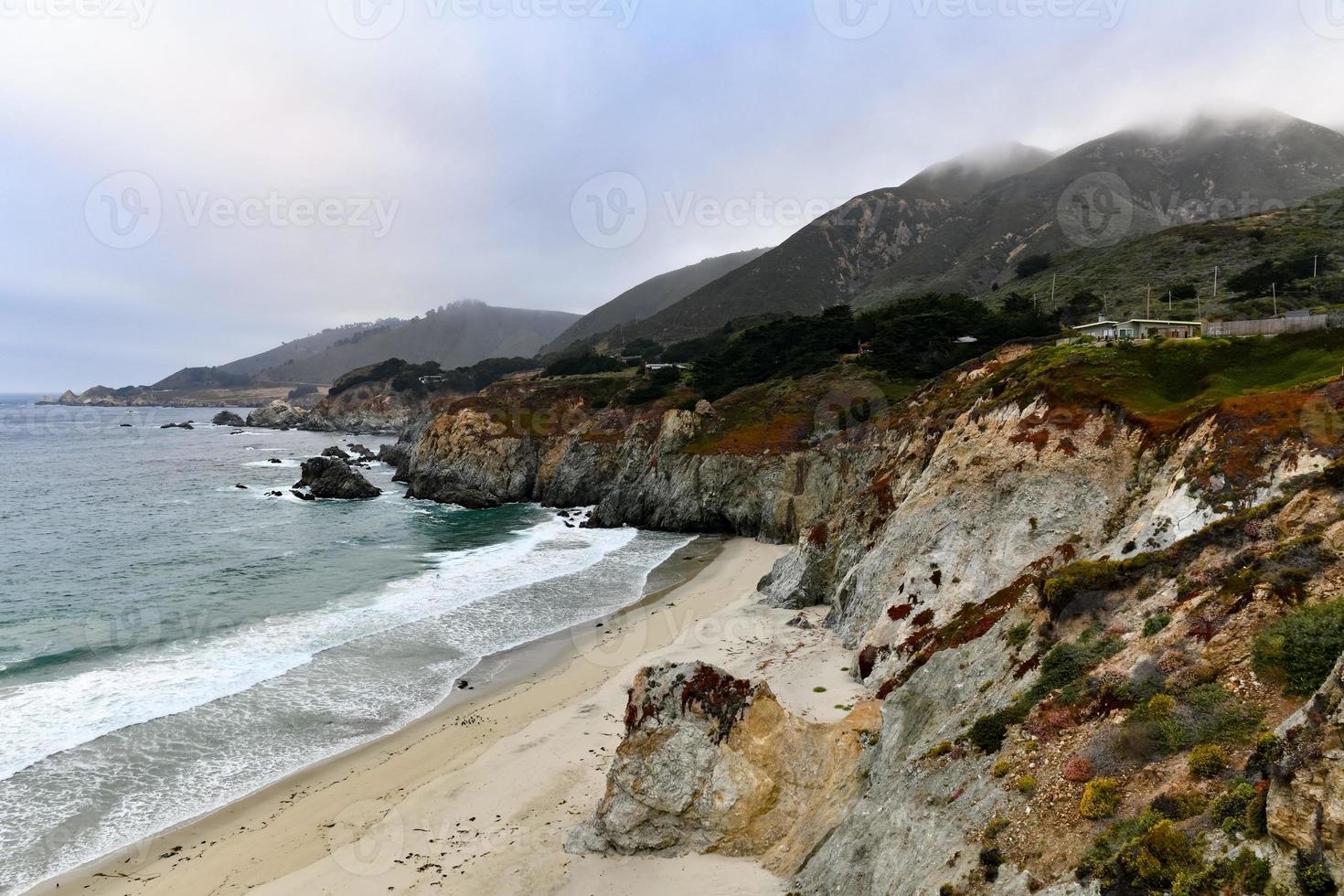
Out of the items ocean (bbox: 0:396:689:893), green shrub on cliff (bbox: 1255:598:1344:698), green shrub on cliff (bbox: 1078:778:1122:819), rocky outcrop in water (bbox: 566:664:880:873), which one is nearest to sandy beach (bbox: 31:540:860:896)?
rocky outcrop in water (bbox: 566:664:880:873)

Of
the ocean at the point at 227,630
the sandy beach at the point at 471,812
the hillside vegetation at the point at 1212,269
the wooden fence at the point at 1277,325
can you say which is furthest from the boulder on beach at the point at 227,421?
the wooden fence at the point at 1277,325

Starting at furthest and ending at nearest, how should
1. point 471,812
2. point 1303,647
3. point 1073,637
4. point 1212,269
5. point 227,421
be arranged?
point 227,421 → point 1212,269 → point 471,812 → point 1073,637 → point 1303,647

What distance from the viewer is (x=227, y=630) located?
27.4 metres

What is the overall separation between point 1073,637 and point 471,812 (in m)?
12.9

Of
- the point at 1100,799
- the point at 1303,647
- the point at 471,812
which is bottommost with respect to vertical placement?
the point at 471,812

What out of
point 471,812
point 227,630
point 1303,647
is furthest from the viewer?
point 227,630

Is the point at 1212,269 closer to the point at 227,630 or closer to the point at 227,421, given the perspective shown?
the point at 227,630

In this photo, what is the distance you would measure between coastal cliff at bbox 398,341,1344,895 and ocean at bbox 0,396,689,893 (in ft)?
38.2

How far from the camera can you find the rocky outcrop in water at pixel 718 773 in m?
11.8

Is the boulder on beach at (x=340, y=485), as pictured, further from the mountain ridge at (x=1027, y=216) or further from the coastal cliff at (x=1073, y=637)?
the mountain ridge at (x=1027, y=216)

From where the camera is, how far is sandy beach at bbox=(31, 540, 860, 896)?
12.1 m

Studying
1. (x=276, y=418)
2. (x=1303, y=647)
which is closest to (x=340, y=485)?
(x=1303, y=647)

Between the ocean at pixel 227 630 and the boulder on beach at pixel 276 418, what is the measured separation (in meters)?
130

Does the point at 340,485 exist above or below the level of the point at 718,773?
above
